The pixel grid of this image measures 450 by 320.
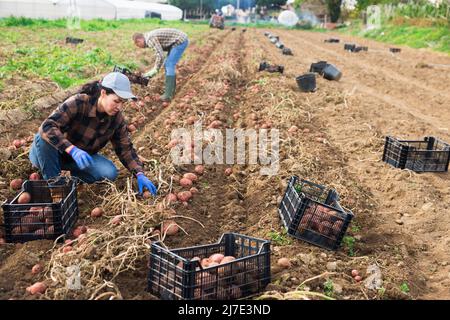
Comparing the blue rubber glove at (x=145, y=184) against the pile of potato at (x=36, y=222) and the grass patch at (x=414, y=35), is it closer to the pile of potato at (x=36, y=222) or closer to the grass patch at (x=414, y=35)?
the pile of potato at (x=36, y=222)

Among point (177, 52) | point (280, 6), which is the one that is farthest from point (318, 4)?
point (177, 52)

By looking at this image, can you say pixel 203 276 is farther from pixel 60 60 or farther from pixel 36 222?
pixel 60 60

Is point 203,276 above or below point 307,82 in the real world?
below

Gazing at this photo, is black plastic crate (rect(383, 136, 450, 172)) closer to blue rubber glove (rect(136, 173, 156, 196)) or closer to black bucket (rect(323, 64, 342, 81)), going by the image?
blue rubber glove (rect(136, 173, 156, 196))

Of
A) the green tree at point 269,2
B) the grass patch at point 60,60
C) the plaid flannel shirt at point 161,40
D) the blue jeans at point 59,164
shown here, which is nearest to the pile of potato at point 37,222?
the blue jeans at point 59,164

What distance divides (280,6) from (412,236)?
272 ft

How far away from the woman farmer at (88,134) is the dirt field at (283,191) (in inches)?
10.3

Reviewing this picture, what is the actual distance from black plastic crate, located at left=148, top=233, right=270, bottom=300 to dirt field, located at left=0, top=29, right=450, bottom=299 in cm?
17

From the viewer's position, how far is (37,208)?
402 cm

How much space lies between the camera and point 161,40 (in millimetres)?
9359

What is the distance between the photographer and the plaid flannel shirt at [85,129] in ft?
14.6

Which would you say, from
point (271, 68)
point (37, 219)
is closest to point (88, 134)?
point (37, 219)

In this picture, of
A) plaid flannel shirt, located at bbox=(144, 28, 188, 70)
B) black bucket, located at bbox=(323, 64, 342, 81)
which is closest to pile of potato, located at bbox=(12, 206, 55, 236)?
plaid flannel shirt, located at bbox=(144, 28, 188, 70)

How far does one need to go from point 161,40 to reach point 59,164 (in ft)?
16.4
